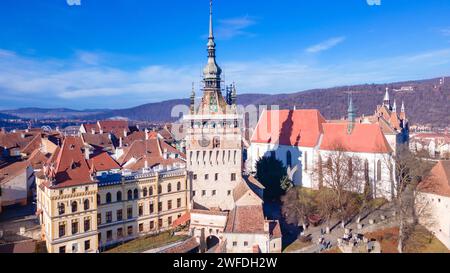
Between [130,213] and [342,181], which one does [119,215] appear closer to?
[130,213]

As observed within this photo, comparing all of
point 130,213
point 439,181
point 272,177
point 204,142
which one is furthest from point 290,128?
point 130,213

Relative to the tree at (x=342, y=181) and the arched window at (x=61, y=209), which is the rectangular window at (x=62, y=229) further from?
the tree at (x=342, y=181)

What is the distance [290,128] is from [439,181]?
2287cm

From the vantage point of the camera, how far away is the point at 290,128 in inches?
2074

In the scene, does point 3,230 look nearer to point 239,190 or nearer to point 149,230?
point 149,230

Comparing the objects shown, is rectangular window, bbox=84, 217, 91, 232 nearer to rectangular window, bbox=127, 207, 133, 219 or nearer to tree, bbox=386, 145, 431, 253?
rectangular window, bbox=127, 207, 133, 219

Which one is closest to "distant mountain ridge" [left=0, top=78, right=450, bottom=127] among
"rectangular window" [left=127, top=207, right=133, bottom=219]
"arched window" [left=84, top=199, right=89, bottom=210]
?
"rectangular window" [left=127, top=207, right=133, bottom=219]

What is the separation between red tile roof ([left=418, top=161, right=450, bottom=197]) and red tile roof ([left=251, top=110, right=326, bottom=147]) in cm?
1610

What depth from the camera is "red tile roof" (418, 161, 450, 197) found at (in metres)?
32.2

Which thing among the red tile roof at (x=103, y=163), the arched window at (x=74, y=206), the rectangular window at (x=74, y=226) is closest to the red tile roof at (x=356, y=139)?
the red tile roof at (x=103, y=163)

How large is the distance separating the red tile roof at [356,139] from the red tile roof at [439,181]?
309 inches

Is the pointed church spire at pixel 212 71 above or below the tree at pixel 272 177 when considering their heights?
above

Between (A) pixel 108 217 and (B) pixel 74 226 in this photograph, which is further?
(A) pixel 108 217

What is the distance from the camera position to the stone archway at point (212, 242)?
3177 cm
